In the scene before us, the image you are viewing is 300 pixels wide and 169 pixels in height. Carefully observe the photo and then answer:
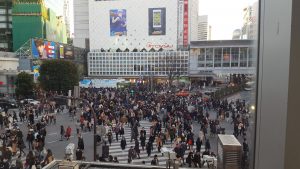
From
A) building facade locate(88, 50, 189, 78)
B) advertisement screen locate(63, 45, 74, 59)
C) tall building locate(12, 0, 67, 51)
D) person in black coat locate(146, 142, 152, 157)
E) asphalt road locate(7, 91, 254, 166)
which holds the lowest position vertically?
asphalt road locate(7, 91, 254, 166)

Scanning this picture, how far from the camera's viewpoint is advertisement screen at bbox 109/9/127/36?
83.8m

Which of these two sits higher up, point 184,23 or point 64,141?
point 184,23

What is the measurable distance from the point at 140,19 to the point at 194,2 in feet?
61.9

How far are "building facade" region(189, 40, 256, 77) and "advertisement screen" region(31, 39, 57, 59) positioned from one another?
30.9 meters

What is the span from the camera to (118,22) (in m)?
85.1

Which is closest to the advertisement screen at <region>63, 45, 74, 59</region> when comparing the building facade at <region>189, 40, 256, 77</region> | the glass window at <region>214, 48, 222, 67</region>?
the building facade at <region>189, 40, 256, 77</region>

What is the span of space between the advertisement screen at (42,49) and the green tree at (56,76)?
1052 centimetres

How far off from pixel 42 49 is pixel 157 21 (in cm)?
4269

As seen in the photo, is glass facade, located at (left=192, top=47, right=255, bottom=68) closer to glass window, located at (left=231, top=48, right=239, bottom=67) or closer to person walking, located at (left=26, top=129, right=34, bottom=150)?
glass window, located at (left=231, top=48, right=239, bottom=67)

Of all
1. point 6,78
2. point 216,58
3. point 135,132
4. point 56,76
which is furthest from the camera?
point 216,58

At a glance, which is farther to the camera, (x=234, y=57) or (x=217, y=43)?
(x=217, y=43)

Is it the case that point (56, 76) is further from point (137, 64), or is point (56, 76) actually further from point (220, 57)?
point (220, 57)

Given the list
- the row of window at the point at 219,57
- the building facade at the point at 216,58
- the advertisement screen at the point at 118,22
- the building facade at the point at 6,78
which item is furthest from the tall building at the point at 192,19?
the building facade at the point at 6,78

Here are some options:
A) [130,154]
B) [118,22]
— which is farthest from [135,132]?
[118,22]
